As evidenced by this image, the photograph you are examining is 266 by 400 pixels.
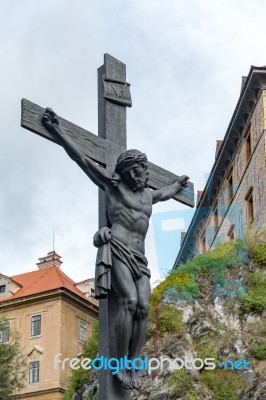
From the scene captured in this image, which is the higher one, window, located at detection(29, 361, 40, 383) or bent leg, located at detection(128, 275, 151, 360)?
window, located at detection(29, 361, 40, 383)

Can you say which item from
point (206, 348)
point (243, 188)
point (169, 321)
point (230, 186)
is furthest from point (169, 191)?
point (230, 186)

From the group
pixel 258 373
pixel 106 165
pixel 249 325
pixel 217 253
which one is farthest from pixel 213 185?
pixel 106 165

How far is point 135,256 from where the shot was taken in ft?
20.9

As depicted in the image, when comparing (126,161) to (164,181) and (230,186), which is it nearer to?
(164,181)

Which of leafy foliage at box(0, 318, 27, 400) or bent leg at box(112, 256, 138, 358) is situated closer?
bent leg at box(112, 256, 138, 358)

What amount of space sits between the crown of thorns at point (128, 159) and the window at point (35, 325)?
43767mm

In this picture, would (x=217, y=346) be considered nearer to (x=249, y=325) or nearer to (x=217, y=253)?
(x=249, y=325)

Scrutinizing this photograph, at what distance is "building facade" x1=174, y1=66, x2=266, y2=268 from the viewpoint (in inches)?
1297

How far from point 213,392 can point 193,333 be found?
2737mm

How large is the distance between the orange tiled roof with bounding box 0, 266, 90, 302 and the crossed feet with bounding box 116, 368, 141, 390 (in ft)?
143

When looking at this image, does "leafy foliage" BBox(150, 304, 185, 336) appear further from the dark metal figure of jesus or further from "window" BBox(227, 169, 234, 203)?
the dark metal figure of jesus

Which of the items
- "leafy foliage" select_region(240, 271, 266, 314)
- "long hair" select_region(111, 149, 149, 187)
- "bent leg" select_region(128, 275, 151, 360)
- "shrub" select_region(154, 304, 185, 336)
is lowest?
"bent leg" select_region(128, 275, 151, 360)

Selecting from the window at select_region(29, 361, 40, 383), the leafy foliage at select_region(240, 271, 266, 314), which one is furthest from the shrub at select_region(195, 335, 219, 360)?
the window at select_region(29, 361, 40, 383)

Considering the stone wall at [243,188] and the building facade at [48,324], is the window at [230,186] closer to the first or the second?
the stone wall at [243,188]
